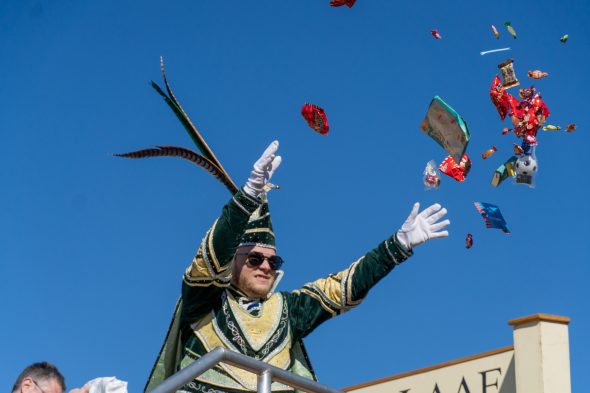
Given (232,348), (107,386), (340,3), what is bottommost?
(107,386)

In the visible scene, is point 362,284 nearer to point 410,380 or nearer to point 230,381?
point 230,381

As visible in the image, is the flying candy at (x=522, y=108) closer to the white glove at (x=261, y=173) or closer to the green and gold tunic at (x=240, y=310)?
the green and gold tunic at (x=240, y=310)

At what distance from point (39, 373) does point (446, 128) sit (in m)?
3.84

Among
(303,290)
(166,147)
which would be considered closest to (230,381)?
(303,290)

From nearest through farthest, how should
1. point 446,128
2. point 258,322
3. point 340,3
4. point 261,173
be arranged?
point 261,173 → point 258,322 → point 446,128 → point 340,3

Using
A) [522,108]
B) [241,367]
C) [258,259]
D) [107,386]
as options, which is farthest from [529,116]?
[107,386]

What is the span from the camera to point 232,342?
7.45m

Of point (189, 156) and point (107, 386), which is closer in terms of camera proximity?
point (107, 386)

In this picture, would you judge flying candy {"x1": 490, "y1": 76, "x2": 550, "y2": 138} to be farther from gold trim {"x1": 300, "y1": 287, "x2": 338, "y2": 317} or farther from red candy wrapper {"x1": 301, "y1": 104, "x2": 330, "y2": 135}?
gold trim {"x1": 300, "y1": 287, "x2": 338, "y2": 317}

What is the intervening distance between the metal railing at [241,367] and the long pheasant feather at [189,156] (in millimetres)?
2584

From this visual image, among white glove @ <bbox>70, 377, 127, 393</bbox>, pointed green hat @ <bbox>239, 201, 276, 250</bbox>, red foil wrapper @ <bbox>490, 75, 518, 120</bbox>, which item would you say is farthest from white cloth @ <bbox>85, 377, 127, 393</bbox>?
A: red foil wrapper @ <bbox>490, 75, 518, 120</bbox>

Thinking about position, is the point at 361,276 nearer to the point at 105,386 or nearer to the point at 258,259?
the point at 258,259

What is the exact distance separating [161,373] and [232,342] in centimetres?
47

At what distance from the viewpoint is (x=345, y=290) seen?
307 inches
